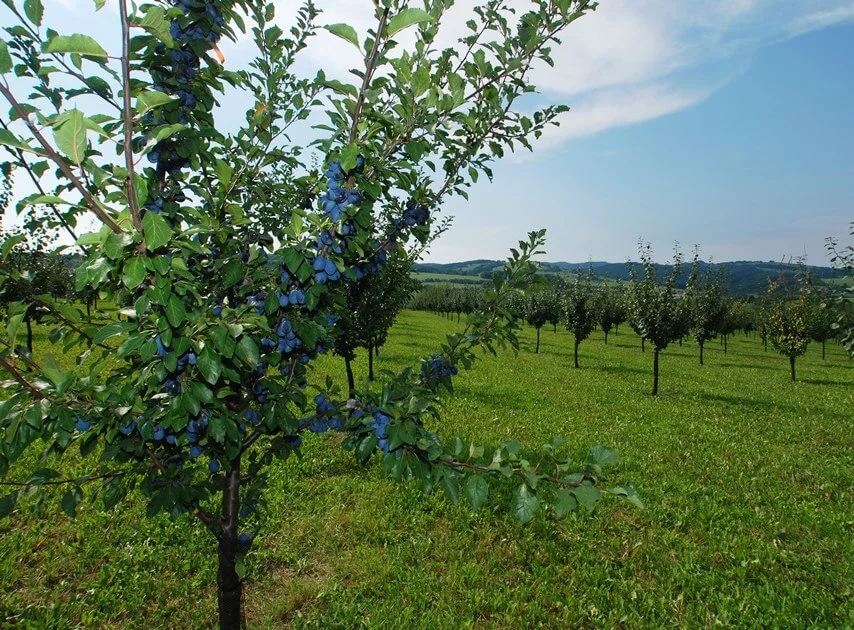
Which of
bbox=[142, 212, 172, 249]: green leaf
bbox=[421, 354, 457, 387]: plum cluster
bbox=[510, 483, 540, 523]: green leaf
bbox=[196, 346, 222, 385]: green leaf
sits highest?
bbox=[142, 212, 172, 249]: green leaf

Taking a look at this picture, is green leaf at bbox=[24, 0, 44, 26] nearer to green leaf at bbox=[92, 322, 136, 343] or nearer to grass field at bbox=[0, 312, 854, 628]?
green leaf at bbox=[92, 322, 136, 343]

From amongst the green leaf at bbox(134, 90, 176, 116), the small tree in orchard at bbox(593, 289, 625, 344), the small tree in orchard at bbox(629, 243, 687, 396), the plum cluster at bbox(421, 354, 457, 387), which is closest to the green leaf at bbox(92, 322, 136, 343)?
the green leaf at bbox(134, 90, 176, 116)

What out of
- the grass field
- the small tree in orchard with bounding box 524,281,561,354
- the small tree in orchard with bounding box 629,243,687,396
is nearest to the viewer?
the grass field

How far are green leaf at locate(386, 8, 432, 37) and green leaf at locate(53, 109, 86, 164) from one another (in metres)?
0.93

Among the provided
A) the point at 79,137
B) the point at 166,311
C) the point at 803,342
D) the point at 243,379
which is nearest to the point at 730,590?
the point at 243,379

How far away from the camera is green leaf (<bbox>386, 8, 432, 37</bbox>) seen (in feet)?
4.57

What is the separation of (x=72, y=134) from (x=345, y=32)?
910 mm

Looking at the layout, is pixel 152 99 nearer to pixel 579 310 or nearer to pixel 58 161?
pixel 58 161

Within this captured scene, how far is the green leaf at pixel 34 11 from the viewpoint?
1253 millimetres

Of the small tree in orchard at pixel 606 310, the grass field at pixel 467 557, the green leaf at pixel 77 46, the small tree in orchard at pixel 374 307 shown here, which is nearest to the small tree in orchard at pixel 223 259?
the green leaf at pixel 77 46

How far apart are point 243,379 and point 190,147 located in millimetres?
986

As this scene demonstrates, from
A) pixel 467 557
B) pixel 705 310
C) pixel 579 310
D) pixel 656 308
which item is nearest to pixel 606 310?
pixel 705 310

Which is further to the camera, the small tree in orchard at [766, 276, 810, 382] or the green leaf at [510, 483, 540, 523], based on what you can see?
the small tree in orchard at [766, 276, 810, 382]

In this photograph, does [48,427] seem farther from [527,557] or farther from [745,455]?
[745,455]
